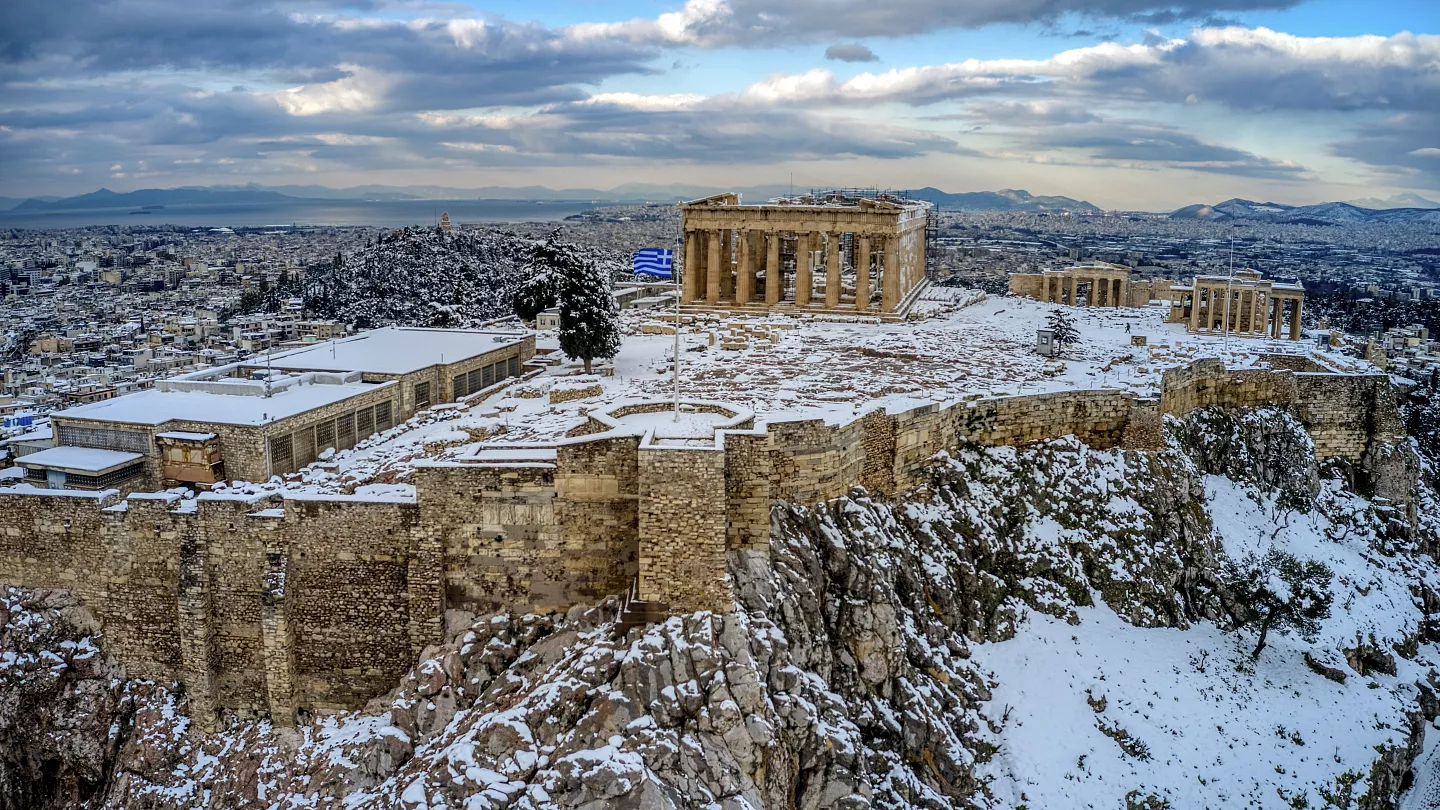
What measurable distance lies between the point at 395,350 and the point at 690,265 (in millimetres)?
21566

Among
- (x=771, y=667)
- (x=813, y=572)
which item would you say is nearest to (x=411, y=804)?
(x=771, y=667)

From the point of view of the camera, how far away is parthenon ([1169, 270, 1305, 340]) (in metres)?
47.8

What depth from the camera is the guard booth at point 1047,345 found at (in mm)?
37156

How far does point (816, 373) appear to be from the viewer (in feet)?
105

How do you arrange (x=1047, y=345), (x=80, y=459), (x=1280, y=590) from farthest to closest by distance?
(x=1047, y=345)
(x=1280, y=590)
(x=80, y=459)

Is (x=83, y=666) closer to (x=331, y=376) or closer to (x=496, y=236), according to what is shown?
(x=331, y=376)

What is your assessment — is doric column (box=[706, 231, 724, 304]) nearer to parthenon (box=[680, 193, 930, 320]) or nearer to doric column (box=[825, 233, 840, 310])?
parthenon (box=[680, 193, 930, 320])

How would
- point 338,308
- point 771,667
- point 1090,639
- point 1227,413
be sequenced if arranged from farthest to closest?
1. point 338,308
2. point 1227,413
3. point 1090,639
4. point 771,667

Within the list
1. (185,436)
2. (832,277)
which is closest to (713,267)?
(832,277)

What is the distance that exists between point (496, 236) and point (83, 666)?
86.7 metres

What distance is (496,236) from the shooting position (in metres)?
103

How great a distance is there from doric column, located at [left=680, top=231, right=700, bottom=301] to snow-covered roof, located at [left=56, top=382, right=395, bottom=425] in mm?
25611

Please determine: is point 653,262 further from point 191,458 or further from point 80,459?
point 80,459

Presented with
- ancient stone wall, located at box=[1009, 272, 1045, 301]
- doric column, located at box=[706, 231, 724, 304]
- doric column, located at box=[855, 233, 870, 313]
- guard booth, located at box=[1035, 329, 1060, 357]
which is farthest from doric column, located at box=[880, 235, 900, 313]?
ancient stone wall, located at box=[1009, 272, 1045, 301]
